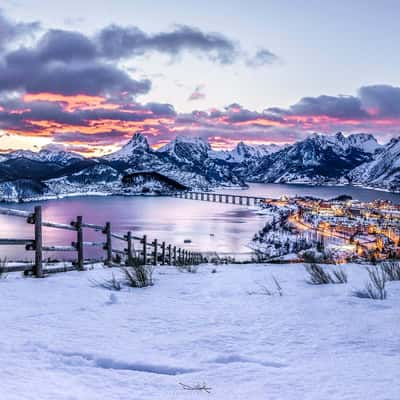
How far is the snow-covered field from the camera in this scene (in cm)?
272

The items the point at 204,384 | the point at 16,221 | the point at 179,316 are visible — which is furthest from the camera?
the point at 16,221

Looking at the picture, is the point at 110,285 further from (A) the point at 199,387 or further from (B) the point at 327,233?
(B) the point at 327,233

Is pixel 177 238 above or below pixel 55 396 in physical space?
below

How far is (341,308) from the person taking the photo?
16.4 ft

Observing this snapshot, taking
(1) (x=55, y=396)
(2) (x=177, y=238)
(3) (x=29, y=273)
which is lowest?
(2) (x=177, y=238)

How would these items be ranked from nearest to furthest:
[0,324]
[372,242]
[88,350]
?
1. [88,350]
2. [0,324]
3. [372,242]

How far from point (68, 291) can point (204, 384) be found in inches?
171

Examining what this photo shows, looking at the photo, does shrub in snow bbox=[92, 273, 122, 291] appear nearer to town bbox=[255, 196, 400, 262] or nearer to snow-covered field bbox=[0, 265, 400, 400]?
snow-covered field bbox=[0, 265, 400, 400]

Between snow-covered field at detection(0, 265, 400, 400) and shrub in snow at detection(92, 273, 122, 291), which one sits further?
shrub in snow at detection(92, 273, 122, 291)

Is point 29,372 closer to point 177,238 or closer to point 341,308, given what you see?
point 341,308

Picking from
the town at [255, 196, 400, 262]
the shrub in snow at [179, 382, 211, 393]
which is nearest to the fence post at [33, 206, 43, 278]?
the shrub in snow at [179, 382, 211, 393]

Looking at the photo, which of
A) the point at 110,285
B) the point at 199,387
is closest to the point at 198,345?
the point at 199,387

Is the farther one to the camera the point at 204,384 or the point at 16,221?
the point at 16,221

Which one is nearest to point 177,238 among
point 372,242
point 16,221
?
point 372,242
